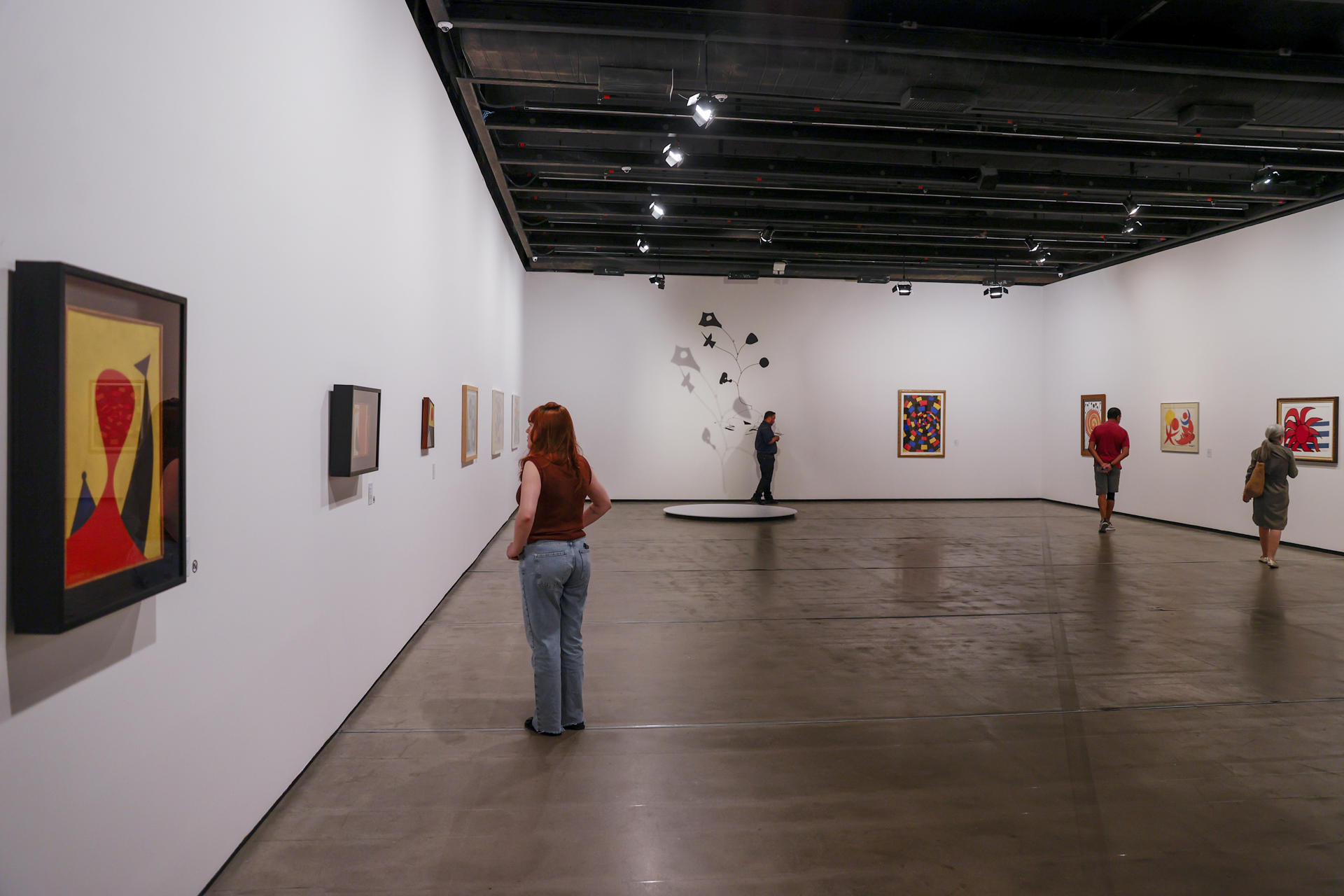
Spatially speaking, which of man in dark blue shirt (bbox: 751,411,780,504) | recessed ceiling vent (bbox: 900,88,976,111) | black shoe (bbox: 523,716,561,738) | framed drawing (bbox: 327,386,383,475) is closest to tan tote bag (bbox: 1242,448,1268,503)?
recessed ceiling vent (bbox: 900,88,976,111)

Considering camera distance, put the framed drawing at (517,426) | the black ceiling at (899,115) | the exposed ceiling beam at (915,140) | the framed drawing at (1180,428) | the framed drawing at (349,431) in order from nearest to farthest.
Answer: the framed drawing at (349,431)
the black ceiling at (899,115)
the exposed ceiling beam at (915,140)
the framed drawing at (1180,428)
the framed drawing at (517,426)

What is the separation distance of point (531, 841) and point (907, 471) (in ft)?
42.5

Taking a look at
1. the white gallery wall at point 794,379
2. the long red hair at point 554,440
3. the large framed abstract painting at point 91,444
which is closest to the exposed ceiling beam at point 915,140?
the long red hair at point 554,440

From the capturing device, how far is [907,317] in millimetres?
14461

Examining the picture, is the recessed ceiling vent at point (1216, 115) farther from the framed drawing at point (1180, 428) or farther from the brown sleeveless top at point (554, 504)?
the framed drawing at point (1180, 428)

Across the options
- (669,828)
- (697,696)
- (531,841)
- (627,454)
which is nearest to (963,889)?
(669,828)

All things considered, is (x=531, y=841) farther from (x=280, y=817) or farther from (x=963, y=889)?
(x=963, y=889)

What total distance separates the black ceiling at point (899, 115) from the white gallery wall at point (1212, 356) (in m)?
0.52


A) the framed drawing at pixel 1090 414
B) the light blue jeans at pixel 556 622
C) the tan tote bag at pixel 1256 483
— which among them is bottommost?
the light blue jeans at pixel 556 622

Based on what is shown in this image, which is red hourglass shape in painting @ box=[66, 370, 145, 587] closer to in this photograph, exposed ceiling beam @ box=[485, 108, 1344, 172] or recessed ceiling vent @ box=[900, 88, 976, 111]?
recessed ceiling vent @ box=[900, 88, 976, 111]

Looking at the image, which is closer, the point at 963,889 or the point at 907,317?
the point at 963,889

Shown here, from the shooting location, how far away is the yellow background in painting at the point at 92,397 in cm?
153

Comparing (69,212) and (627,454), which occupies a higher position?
(69,212)

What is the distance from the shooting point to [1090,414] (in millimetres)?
13352
